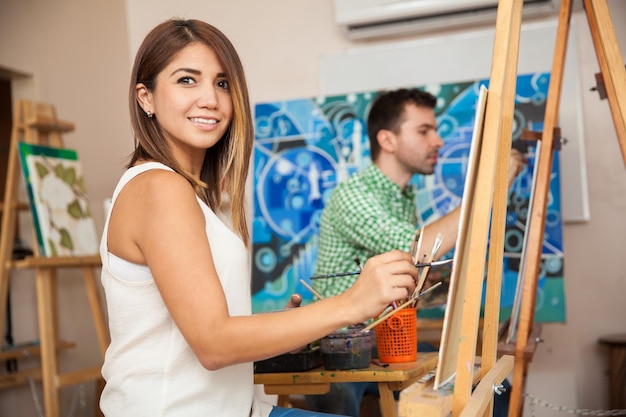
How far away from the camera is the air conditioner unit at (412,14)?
11.6ft

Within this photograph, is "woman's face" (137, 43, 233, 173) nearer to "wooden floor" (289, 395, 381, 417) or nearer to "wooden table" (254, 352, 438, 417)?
"wooden table" (254, 352, 438, 417)

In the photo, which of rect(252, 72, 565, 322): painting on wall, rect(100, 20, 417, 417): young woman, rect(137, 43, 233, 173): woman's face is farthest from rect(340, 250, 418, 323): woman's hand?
rect(252, 72, 565, 322): painting on wall

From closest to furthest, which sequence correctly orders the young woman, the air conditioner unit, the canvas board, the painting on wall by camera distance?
the canvas board
the young woman
the painting on wall
the air conditioner unit

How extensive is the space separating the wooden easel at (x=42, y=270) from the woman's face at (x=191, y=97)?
5.94 ft

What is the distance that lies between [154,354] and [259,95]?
118 inches

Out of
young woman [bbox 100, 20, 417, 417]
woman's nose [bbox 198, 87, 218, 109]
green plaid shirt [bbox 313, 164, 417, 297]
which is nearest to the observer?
young woman [bbox 100, 20, 417, 417]

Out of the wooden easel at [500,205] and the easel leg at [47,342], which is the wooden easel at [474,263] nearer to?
the wooden easel at [500,205]

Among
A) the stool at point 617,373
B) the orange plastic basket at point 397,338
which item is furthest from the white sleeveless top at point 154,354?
the stool at point 617,373

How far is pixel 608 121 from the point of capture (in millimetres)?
3404

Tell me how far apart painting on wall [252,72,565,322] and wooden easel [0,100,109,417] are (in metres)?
0.86

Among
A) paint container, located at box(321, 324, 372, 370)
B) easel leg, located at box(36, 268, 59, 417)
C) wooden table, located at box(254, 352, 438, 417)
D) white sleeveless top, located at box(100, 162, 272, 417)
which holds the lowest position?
easel leg, located at box(36, 268, 59, 417)

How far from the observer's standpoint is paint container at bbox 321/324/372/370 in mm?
1652

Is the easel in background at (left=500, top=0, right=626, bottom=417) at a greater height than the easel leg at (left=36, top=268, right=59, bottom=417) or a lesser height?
greater

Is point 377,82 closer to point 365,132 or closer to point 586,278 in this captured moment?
point 365,132
